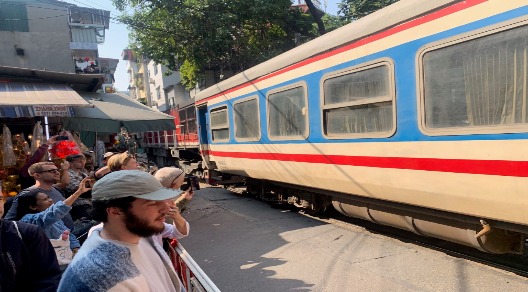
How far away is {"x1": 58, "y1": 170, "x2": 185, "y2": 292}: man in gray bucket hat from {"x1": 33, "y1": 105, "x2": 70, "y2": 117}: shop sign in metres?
5.94

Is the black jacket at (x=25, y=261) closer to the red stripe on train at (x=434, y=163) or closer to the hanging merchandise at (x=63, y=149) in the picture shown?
the red stripe on train at (x=434, y=163)

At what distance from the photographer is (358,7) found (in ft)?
62.2

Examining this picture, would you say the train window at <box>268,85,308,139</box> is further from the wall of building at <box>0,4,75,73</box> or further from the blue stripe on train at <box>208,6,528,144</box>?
the wall of building at <box>0,4,75,73</box>

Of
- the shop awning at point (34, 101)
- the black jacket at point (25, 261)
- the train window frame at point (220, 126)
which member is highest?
the shop awning at point (34, 101)

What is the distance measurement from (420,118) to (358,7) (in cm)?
1654

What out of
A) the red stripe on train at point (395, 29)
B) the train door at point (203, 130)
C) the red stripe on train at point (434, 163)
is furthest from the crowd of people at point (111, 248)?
the train door at point (203, 130)

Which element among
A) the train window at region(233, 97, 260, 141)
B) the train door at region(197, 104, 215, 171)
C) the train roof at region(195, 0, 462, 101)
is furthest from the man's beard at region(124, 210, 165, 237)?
the train door at region(197, 104, 215, 171)

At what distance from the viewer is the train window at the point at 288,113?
6.08 m

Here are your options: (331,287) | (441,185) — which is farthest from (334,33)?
(331,287)

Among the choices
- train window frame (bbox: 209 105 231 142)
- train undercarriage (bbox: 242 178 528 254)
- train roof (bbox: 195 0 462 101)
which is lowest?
train undercarriage (bbox: 242 178 528 254)

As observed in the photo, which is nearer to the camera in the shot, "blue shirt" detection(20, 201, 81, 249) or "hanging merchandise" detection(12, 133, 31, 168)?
"blue shirt" detection(20, 201, 81, 249)

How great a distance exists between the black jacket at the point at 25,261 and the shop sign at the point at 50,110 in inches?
205

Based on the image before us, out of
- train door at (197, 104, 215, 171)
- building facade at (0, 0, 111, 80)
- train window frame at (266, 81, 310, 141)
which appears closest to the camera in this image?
train window frame at (266, 81, 310, 141)

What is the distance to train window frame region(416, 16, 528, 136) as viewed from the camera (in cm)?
325
